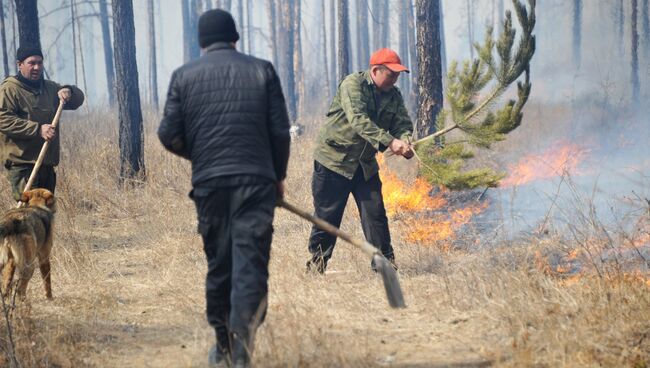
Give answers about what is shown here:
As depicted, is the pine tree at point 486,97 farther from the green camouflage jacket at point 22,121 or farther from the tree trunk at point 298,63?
the tree trunk at point 298,63

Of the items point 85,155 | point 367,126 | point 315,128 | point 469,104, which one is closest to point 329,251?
point 367,126

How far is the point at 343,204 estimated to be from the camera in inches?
264

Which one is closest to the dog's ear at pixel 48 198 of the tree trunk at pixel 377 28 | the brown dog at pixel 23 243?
the brown dog at pixel 23 243

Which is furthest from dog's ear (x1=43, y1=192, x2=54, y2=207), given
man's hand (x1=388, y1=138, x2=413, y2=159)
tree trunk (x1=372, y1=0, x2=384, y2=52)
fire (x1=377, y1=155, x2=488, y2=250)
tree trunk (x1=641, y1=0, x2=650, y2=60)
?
tree trunk (x1=372, y1=0, x2=384, y2=52)

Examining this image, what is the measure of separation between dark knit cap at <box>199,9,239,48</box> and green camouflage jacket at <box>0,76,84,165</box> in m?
3.40

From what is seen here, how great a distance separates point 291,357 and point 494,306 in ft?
5.48

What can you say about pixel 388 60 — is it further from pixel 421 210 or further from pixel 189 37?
pixel 189 37

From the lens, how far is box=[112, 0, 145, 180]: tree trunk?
12062mm

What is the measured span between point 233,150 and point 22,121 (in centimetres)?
372

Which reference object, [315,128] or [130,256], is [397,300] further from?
[315,128]

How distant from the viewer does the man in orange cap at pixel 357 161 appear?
6512 mm

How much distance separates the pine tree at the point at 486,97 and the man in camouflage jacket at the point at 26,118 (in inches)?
140

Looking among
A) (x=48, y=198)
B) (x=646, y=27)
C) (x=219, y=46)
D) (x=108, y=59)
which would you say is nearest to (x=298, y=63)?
(x=108, y=59)

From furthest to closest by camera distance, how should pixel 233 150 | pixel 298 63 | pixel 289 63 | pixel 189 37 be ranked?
pixel 189 37, pixel 298 63, pixel 289 63, pixel 233 150
